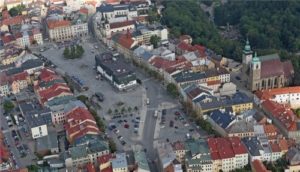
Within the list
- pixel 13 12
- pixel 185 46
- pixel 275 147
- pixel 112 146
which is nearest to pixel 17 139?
pixel 112 146

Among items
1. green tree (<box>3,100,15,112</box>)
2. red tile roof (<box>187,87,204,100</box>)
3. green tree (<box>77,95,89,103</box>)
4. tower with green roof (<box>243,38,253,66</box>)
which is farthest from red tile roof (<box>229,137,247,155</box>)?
green tree (<box>3,100,15,112</box>)

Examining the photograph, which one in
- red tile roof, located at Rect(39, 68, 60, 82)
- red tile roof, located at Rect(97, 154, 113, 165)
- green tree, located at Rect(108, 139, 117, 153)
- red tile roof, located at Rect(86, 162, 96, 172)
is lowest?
green tree, located at Rect(108, 139, 117, 153)

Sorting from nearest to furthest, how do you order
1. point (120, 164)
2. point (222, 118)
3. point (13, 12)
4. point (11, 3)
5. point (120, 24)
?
point (120, 164) → point (222, 118) → point (120, 24) → point (13, 12) → point (11, 3)

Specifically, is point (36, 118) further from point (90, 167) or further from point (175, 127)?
point (175, 127)

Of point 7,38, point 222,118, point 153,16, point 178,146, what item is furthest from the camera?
point 153,16

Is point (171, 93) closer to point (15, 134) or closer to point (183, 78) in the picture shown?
point (183, 78)

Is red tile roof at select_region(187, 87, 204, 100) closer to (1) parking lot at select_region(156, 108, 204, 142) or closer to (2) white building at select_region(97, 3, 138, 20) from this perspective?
(1) parking lot at select_region(156, 108, 204, 142)

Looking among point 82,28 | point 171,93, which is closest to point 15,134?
point 171,93

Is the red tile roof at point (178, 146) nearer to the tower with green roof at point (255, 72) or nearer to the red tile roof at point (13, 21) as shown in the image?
the tower with green roof at point (255, 72)
